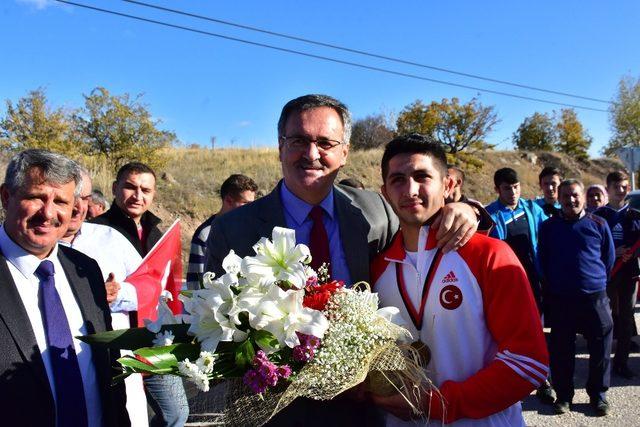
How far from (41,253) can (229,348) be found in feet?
3.52

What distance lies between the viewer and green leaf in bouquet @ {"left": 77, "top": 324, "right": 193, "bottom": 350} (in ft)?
5.97

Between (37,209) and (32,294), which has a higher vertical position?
(37,209)

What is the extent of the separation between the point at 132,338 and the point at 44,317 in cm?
53

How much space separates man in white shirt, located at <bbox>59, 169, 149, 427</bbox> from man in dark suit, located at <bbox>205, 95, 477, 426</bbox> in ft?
4.08

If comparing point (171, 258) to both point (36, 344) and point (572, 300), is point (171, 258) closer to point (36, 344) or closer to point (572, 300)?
point (36, 344)

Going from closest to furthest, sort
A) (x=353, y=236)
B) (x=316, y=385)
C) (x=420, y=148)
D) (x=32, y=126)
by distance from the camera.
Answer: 1. (x=316, y=385)
2. (x=420, y=148)
3. (x=353, y=236)
4. (x=32, y=126)

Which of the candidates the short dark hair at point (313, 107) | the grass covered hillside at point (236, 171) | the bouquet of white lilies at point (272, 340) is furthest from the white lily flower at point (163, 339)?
the grass covered hillside at point (236, 171)

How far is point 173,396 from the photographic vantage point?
4.20 m

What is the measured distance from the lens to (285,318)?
1.64 metres

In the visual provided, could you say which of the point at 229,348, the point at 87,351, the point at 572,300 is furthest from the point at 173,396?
the point at 572,300

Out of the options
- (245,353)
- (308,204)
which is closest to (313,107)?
(308,204)

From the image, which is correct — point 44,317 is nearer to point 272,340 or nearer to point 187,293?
point 187,293

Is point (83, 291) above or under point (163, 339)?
above

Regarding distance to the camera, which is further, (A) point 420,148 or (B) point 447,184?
(B) point 447,184
